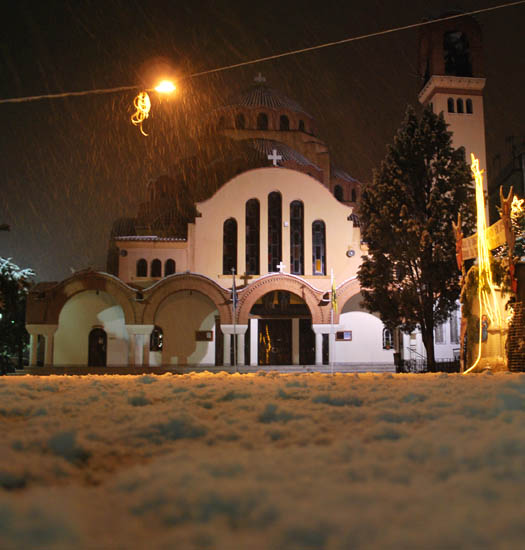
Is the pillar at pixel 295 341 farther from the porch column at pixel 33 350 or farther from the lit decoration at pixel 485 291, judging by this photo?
the lit decoration at pixel 485 291

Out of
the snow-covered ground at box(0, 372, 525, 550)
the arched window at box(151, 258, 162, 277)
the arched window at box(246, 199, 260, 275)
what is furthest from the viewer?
the arched window at box(151, 258, 162, 277)

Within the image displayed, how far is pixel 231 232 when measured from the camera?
29656 mm

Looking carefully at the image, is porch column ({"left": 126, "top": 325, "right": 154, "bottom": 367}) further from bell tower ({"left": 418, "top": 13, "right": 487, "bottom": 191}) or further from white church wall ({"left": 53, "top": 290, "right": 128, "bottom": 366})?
bell tower ({"left": 418, "top": 13, "right": 487, "bottom": 191})

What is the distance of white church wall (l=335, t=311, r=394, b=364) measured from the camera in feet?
96.3

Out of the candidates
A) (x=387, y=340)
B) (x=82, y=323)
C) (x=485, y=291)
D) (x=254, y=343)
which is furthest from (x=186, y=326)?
(x=485, y=291)

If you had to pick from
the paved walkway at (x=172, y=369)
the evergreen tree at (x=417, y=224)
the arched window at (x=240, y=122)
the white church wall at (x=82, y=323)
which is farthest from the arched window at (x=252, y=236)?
the arched window at (x=240, y=122)

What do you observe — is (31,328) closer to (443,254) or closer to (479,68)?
(443,254)

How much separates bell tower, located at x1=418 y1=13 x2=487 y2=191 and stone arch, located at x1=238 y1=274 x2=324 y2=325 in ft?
39.4

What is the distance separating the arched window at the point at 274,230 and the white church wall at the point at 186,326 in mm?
3874

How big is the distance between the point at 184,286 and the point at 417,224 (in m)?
11.7

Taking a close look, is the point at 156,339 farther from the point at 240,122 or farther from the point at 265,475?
the point at 265,475

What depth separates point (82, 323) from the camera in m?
28.7

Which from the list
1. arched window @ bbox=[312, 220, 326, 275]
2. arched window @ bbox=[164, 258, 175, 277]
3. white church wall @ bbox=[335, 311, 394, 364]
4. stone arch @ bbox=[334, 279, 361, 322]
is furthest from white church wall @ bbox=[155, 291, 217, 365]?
white church wall @ bbox=[335, 311, 394, 364]

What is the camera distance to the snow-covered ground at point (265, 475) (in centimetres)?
163
